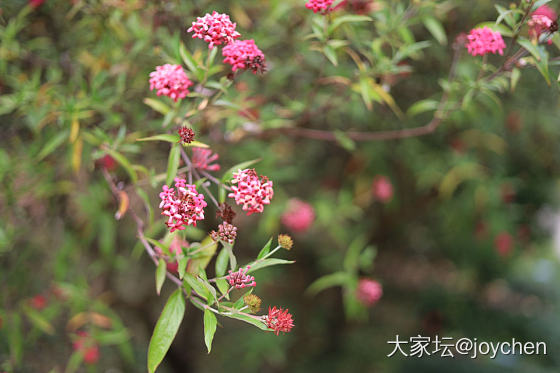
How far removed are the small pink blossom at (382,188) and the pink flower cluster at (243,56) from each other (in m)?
1.33

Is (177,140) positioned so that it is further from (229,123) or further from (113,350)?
(113,350)

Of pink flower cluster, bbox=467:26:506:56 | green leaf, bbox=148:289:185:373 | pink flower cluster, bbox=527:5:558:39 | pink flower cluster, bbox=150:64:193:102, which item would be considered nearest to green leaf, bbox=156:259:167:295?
green leaf, bbox=148:289:185:373

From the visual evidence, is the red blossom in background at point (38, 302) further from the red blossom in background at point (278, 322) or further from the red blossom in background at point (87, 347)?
the red blossom in background at point (278, 322)

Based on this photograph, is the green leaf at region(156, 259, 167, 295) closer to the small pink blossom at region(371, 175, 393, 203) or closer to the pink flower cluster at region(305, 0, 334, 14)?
the pink flower cluster at region(305, 0, 334, 14)

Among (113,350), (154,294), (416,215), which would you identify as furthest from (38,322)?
(416,215)

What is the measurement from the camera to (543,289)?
2.92 m

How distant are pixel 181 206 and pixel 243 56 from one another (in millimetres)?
305

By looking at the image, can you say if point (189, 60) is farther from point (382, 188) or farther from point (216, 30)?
point (382, 188)

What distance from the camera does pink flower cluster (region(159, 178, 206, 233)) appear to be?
27.0 inches

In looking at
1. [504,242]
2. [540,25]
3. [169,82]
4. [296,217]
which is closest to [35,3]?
[169,82]

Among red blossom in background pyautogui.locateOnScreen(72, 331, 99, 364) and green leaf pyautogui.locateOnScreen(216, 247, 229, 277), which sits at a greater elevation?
green leaf pyautogui.locateOnScreen(216, 247, 229, 277)

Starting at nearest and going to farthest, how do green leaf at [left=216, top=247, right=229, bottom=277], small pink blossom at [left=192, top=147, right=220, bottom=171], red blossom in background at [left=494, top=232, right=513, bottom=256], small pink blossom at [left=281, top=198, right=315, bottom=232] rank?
green leaf at [left=216, top=247, right=229, bottom=277] < small pink blossom at [left=192, top=147, right=220, bottom=171] < small pink blossom at [left=281, top=198, right=315, bottom=232] < red blossom in background at [left=494, top=232, right=513, bottom=256]

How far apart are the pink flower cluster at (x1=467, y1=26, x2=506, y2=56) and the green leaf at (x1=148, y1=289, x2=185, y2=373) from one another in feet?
2.49

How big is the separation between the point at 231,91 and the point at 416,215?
57.5 inches
